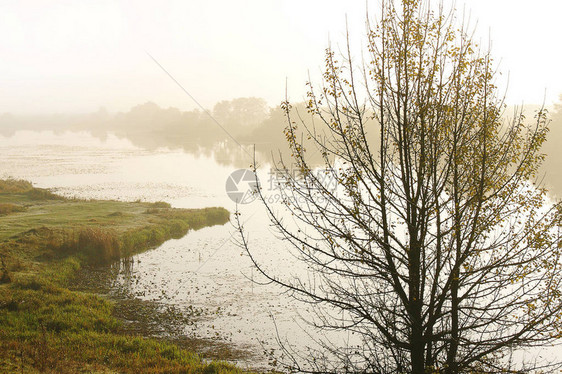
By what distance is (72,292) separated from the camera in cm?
1841

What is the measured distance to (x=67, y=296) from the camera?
695 inches

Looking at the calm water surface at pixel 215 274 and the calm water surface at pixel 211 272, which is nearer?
the calm water surface at pixel 215 274

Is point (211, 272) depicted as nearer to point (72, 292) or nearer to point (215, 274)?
point (215, 274)

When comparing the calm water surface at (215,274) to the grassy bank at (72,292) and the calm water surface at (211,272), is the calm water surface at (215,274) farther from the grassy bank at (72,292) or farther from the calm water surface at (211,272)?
the grassy bank at (72,292)

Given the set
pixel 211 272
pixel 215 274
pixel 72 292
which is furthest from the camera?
pixel 211 272

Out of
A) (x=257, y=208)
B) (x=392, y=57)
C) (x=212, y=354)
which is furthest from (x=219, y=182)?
(x=392, y=57)

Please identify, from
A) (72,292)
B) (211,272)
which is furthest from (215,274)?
(72,292)

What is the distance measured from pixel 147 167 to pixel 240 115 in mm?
77774

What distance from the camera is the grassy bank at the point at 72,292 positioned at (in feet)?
40.5

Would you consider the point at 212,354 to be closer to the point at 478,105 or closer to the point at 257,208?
the point at 478,105

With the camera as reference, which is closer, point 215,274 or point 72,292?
point 72,292

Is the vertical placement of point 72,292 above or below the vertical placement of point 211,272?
below

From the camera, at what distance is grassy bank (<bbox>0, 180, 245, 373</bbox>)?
12352 mm

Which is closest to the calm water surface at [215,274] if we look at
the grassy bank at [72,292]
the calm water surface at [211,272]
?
the calm water surface at [211,272]
